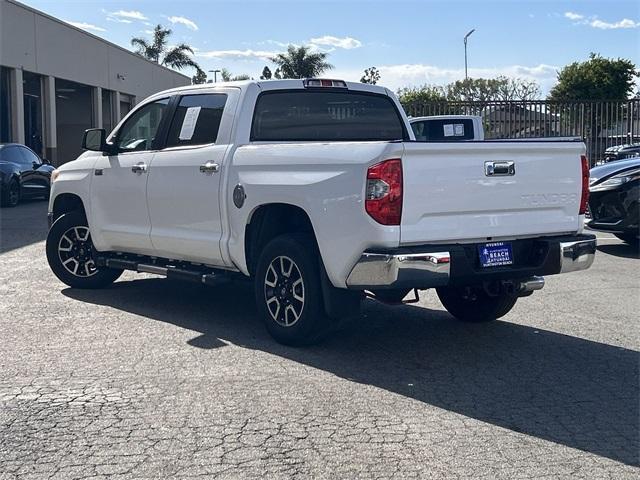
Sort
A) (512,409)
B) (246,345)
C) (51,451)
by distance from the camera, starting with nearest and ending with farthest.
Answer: (51,451) → (512,409) → (246,345)

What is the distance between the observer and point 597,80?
131 feet

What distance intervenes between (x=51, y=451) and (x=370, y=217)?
2407mm

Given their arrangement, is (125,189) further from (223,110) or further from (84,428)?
(84,428)

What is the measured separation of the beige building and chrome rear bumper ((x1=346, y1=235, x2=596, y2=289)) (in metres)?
25.0

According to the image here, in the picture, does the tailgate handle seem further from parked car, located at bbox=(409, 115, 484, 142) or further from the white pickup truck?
parked car, located at bbox=(409, 115, 484, 142)

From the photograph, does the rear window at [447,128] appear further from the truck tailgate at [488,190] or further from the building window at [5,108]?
the building window at [5,108]

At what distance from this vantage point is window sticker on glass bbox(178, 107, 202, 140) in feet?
24.0

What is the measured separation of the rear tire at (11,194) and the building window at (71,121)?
18.8 meters

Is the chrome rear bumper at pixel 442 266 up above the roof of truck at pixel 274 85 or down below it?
below

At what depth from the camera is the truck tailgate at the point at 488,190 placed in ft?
17.9

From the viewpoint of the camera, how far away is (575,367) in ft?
19.3

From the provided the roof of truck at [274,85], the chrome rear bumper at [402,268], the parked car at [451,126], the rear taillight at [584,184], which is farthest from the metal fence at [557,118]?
the chrome rear bumper at [402,268]

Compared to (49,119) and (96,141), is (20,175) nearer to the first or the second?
(49,119)

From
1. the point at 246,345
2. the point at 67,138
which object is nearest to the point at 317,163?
the point at 246,345
